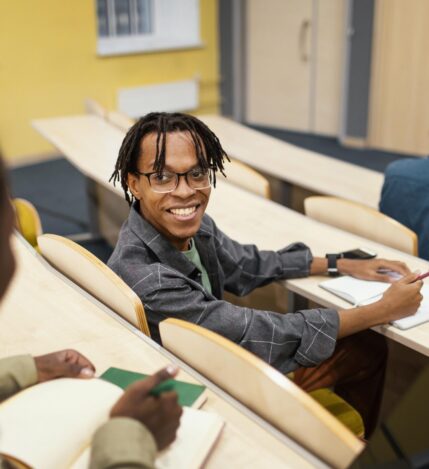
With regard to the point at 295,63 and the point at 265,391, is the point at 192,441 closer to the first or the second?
the point at 265,391

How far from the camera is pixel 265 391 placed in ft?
3.43

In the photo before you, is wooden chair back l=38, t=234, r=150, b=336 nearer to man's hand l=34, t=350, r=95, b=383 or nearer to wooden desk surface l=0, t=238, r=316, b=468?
wooden desk surface l=0, t=238, r=316, b=468

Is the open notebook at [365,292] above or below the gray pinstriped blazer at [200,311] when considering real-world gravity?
below

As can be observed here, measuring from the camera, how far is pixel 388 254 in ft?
6.06

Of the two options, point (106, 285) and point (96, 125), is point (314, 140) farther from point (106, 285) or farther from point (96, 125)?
point (106, 285)

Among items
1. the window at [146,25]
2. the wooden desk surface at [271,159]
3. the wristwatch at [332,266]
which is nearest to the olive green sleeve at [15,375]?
the wristwatch at [332,266]

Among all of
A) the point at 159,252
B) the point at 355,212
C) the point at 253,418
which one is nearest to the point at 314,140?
the point at 355,212

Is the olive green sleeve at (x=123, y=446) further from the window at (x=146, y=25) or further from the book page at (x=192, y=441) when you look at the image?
the window at (x=146, y=25)

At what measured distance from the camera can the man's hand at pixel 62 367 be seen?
1.14 meters

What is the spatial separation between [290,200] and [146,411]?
2.38 metres

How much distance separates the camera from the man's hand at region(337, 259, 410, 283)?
167cm

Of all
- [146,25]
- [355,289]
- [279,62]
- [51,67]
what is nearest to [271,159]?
[355,289]

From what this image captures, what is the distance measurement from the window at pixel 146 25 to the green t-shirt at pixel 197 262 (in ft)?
15.0

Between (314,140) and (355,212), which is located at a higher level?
(355,212)
